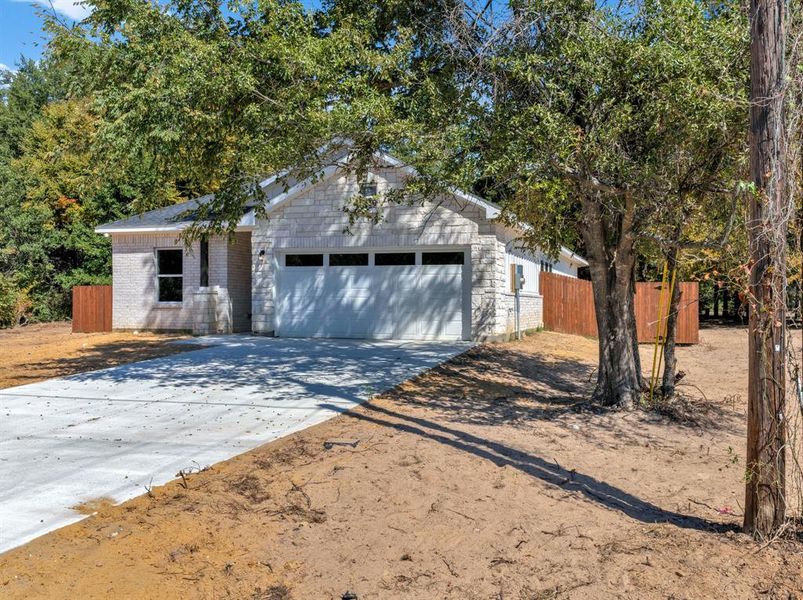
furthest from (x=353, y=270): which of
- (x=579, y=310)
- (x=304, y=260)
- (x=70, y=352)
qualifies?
(x=579, y=310)

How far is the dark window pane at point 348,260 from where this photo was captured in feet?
57.0

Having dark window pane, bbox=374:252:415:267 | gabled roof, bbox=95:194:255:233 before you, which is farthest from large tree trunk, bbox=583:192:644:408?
gabled roof, bbox=95:194:255:233

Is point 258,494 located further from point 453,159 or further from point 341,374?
point 341,374

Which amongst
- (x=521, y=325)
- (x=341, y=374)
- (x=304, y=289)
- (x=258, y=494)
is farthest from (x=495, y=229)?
(x=258, y=494)

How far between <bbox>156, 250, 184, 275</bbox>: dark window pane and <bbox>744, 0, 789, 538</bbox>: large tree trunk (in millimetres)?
17694

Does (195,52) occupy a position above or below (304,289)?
above

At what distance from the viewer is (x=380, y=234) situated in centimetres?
1695

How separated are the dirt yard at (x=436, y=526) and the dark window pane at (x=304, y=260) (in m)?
10.2

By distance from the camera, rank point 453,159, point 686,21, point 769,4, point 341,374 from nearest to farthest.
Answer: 1. point 769,4
2. point 686,21
3. point 453,159
4. point 341,374

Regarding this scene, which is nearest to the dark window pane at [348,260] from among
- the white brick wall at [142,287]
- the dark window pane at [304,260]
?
the dark window pane at [304,260]

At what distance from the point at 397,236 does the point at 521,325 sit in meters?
4.42

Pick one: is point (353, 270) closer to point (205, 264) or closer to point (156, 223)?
point (205, 264)

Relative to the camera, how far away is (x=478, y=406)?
364 inches

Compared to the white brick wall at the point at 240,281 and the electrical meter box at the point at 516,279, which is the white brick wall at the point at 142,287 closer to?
the white brick wall at the point at 240,281
